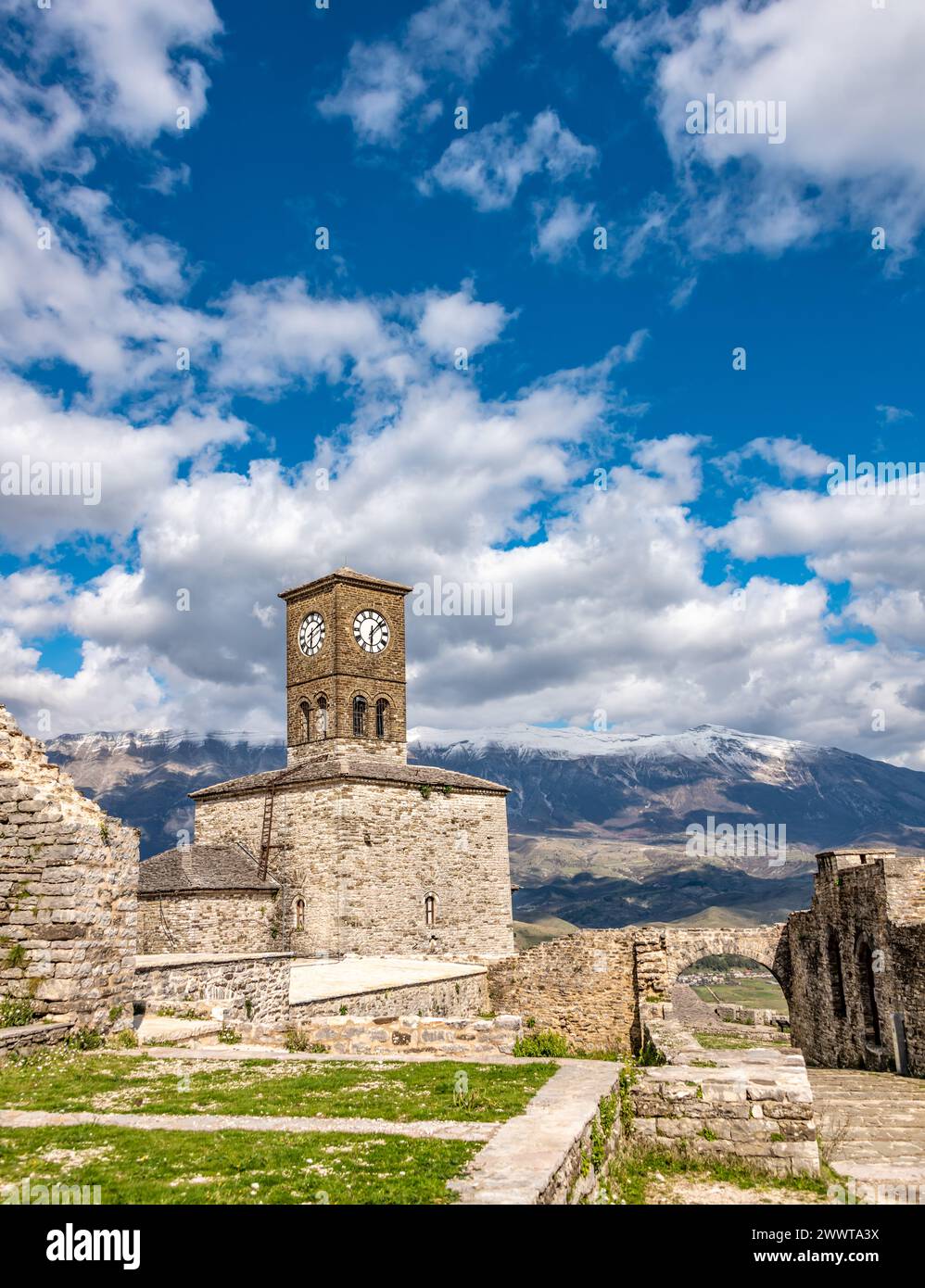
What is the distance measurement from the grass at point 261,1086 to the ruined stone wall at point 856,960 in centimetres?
1366

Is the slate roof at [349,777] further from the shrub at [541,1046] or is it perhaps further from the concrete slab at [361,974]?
the shrub at [541,1046]

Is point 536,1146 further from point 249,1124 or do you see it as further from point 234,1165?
point 249,1124

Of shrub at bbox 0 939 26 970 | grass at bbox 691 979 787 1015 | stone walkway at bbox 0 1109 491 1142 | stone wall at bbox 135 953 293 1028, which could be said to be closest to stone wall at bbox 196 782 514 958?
stone wall at bbox 135 953 293 1028

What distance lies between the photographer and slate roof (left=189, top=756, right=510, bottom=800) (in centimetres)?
3669

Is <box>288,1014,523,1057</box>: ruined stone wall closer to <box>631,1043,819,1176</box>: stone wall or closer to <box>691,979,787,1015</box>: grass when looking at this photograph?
<box>631,1043,819,1176</box>: stone wall

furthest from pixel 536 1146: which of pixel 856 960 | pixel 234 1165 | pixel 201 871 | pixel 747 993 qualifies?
pixel 747 993

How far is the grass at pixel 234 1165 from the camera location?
19.4ft

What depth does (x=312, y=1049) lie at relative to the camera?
13.8 m

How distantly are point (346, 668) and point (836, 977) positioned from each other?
950 inches

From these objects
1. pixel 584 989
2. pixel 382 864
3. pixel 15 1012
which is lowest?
pixel 584 989

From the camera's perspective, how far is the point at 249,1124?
25.9ft

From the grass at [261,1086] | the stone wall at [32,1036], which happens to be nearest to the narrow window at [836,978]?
the grass at [261,1086]

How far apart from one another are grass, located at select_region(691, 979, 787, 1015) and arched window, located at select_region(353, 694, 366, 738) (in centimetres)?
3495

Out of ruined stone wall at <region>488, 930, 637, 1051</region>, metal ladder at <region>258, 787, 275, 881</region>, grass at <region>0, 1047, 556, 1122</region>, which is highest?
metal ladder at <region>258, 787, 275, 881</region>
